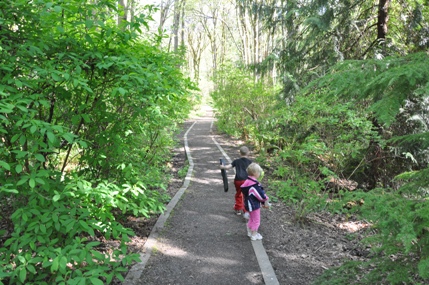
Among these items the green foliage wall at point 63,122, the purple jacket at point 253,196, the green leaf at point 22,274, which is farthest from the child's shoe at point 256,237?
the green leaf at point 22,274

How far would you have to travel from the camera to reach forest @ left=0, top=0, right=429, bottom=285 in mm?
2332

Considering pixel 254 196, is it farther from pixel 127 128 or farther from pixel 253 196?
pixel 127 128

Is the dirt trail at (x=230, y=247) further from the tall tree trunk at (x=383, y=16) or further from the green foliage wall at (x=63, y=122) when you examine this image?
the tall tree trunk at (x=383, y=16)

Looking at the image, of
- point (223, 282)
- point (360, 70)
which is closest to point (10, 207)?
point (223, 282)

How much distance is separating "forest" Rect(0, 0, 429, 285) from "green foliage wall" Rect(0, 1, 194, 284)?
0.02 m

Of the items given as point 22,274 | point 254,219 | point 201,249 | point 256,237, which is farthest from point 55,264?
point 256,237

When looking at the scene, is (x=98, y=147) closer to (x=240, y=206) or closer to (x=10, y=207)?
(x=10, y=207)

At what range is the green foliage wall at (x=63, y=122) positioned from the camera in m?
2.79

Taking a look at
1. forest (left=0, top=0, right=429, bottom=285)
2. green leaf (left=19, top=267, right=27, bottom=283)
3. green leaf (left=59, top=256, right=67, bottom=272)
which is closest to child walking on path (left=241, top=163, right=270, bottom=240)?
forest (left=0, top=0, right=429, bottom=285)

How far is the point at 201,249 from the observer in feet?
17.0

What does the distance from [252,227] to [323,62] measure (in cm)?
663

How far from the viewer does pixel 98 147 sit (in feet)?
13.8

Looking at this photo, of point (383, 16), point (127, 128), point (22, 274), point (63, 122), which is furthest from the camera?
point (383, 16)

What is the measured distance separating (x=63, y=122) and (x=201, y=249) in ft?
9.11
